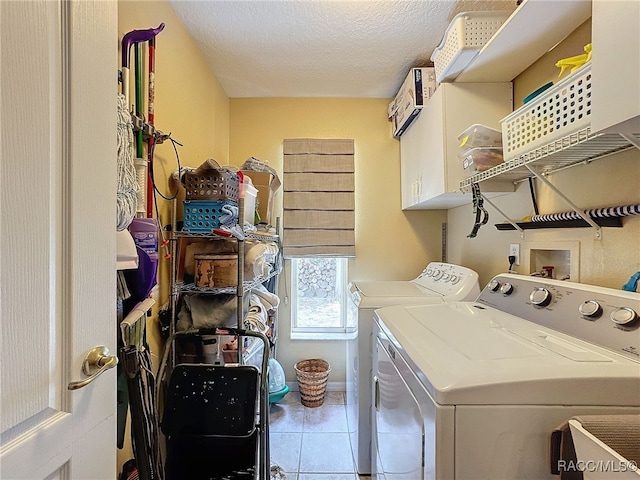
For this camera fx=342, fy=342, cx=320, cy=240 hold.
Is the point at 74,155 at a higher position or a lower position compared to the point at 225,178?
lower

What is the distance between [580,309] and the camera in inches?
40.8

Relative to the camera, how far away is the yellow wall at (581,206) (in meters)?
1.14

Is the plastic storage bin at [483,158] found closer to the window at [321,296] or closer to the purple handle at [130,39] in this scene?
the purple handle at [130,39]

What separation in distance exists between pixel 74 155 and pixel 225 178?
0.97 metres

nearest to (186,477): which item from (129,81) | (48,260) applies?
(48,260)

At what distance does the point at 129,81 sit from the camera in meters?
1.28

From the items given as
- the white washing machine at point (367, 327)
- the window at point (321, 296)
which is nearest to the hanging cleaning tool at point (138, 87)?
the white washing machine at point (367, 327)

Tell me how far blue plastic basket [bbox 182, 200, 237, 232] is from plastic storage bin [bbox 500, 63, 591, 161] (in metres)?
1.27

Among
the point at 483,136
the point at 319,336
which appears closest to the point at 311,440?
the point at 319,336

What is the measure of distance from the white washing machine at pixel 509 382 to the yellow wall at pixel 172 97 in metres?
1.13

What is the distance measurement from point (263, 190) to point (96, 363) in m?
1.71

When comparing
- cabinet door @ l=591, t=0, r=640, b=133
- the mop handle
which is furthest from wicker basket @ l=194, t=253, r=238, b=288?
cabinet door @ l=591, t=0, r=640, b=133

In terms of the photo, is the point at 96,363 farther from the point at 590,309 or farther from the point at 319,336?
the point at 319,336

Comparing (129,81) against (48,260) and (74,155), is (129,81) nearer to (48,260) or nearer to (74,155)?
(74,155)
